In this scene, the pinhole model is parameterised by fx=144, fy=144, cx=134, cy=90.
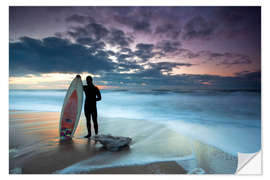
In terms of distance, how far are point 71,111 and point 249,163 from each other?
2919 mm

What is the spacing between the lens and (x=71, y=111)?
2.55 metres

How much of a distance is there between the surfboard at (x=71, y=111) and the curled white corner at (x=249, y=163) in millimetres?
2544

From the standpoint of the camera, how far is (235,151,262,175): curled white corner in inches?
79.6

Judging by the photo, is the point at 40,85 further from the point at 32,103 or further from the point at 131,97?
the point at 131,97

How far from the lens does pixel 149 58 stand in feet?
11.9

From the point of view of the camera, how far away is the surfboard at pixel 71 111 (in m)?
2.46

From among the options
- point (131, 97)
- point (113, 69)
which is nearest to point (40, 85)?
point (113, 69)
